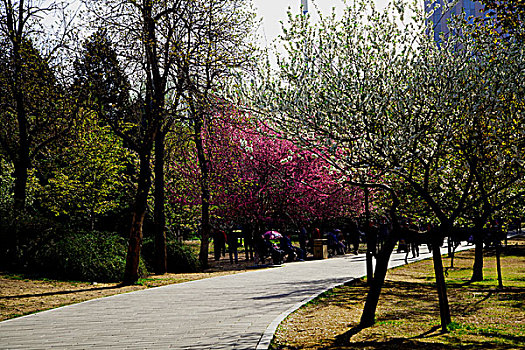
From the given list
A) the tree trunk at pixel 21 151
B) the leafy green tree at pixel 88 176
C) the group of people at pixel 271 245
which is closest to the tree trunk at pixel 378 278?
the group of people at pixel 271 245

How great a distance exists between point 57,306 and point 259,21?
508 inches

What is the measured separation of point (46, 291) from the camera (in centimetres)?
1366

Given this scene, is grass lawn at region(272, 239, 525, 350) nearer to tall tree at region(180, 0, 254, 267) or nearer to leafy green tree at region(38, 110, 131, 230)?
tall tree at region(180, 0, 254, 267)

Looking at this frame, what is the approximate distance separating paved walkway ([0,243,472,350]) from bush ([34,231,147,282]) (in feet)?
8.40

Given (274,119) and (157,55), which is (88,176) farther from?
(274,119)

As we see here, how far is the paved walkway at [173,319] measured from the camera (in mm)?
7801

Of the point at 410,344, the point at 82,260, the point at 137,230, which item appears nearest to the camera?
the point at 410,344

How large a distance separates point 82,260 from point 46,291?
227cm

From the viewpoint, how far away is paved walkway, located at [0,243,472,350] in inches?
307

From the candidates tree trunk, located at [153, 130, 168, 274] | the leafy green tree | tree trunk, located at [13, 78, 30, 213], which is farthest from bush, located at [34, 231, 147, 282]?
the leafy green tree

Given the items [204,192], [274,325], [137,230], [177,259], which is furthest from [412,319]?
[204,192]

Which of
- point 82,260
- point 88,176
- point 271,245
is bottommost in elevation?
point 82,260

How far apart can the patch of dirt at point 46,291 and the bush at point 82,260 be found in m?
0.55

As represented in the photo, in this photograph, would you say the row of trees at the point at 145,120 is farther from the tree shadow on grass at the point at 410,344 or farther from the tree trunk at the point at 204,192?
the tree shadow on grass at the point at 410,344
